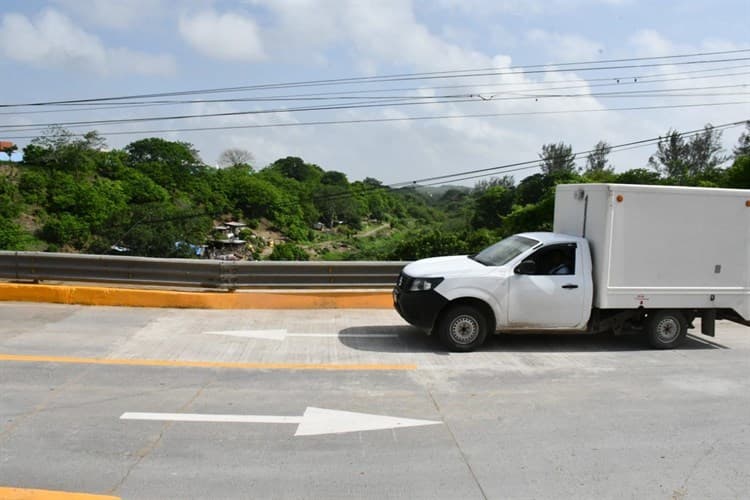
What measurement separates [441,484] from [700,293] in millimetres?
6060

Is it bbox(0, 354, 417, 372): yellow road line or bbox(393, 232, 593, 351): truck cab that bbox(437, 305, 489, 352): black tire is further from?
bbox(0, 354, 417, 372): yellow road line

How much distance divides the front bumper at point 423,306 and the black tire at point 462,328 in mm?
166

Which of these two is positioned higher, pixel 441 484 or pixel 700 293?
pixel 700 293

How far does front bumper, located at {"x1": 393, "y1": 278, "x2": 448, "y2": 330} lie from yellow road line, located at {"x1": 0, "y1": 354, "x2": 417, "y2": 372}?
2.87 feet

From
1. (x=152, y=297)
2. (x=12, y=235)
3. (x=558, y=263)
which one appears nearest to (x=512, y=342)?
(x=558, y=263)

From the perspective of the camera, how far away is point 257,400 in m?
6.20

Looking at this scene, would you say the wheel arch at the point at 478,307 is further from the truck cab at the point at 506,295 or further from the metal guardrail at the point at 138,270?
the metal guardrail at the point at 138,270

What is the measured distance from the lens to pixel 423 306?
827 cm

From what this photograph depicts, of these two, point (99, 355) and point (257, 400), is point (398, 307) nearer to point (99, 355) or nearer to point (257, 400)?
point (257, 400)

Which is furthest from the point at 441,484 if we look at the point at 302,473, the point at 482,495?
the point at 302,473

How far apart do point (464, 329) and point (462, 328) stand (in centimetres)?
3

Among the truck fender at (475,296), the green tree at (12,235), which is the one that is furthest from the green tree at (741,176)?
the green tree at (12,235)

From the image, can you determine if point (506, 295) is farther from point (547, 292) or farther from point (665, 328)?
point (665, 328)

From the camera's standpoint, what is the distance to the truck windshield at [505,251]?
340 inches
